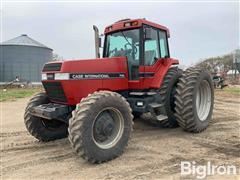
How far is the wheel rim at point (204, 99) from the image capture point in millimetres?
8047

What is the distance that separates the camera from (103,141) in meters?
5.82

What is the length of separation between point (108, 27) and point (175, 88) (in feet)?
6.96

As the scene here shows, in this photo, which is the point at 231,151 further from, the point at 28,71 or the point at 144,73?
the point at 28,71

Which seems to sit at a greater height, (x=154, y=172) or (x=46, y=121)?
(x=46, y=121)

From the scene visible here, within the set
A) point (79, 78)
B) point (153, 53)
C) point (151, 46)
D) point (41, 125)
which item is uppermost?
point (151, 46)

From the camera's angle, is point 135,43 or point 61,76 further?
point 135,43

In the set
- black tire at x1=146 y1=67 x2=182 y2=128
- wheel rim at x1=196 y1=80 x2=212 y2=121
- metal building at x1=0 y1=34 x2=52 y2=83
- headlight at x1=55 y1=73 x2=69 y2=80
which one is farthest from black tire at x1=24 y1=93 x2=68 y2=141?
metal building at x1=0 y1=34 x2=52 y2=83

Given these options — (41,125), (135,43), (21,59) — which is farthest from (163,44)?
(21,59)

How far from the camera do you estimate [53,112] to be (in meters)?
6.16

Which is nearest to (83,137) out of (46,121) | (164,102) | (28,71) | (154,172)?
(154,172)

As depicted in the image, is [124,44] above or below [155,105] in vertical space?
above

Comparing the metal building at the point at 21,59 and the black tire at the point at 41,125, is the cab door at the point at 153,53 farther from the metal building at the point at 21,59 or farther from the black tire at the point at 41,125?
the metal building at the point at 21,59

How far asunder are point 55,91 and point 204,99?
12.5ft

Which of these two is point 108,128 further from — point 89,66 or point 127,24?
point 127,24
